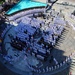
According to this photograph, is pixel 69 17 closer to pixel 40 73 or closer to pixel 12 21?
pixel 12 21

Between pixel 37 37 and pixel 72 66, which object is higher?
pixel 37 37

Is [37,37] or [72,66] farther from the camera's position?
[37,37]

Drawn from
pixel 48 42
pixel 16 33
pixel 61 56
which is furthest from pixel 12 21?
pixel 61 56

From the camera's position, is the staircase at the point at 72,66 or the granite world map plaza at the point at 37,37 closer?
the staircase at the point at 72,66

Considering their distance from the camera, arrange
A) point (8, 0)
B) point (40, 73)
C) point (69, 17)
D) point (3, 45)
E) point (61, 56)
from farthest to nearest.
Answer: point (8, 0) → point (69, 17) → point (3, 45) → point (61, 56) → point (40, 73)

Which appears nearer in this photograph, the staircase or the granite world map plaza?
the staircase

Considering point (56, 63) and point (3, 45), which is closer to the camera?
point (56, 63)

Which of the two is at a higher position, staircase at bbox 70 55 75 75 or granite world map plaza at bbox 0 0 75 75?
granite world map plaza at bbox 0 0 75 75

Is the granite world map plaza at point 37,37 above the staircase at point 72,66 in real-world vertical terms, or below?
above
